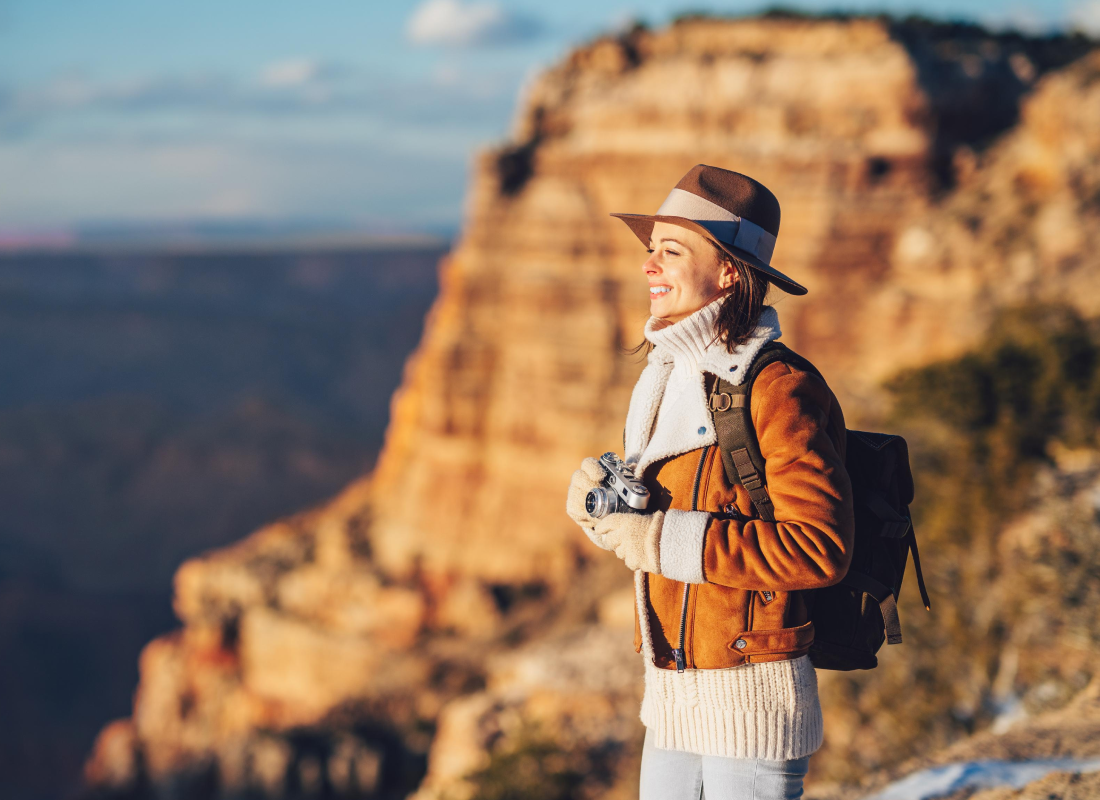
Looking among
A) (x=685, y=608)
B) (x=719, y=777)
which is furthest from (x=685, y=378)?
(x=719, y=777)

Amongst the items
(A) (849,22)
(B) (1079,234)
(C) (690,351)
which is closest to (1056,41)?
(A) (849,22)

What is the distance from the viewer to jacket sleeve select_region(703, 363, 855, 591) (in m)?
2.38

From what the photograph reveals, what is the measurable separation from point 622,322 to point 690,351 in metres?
17.7

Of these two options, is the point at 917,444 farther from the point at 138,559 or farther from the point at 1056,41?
the point at 138,559

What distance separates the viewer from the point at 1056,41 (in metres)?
21.3

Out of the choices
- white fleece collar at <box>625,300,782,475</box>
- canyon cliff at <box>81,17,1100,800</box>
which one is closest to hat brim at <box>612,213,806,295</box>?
white fleece collar at <box>625,300,782,475</box>

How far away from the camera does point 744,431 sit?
2.51 m

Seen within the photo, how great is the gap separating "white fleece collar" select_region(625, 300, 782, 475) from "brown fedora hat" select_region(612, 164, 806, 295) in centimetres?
15

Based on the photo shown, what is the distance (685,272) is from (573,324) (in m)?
17.9

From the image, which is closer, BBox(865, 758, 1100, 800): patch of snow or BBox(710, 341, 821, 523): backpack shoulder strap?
BBox(710, 341, 821, 523): backpack shoulder strap

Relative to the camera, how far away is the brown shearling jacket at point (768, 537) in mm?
2385

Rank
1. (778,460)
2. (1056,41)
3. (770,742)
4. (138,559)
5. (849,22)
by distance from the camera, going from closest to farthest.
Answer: (778,460) → (770,742) → (849,22) → (1056,41) → (138,559)

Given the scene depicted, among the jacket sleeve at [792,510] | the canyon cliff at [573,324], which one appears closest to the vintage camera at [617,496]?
the jacket sleeve at [792,510]

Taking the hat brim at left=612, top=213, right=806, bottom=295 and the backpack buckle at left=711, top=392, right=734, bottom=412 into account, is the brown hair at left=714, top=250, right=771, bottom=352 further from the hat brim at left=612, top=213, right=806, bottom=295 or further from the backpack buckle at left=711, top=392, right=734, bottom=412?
the backpack buckle at left=711, top=392, right=734, bottom=412
